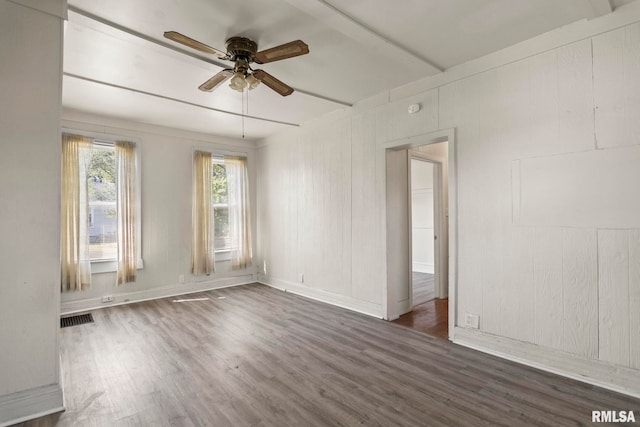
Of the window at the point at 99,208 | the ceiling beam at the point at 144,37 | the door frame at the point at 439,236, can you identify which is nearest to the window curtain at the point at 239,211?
the window at the point at 99,208

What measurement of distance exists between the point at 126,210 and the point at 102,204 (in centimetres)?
33

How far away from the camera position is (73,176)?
4371 mm

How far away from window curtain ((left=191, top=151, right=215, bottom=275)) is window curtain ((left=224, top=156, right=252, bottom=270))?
0.43m

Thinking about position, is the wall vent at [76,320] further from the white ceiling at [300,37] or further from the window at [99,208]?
the white ceiling at [300,37]

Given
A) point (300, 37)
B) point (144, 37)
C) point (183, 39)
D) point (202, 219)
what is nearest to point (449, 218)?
point (300, 37)

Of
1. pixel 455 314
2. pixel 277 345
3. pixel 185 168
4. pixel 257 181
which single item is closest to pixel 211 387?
pixel 277 345

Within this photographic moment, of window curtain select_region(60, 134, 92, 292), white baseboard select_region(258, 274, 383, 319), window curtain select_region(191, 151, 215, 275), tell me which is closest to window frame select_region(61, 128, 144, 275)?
window curtain select_region(60, 134, 92, 292)

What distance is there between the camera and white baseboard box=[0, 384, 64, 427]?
1966 mm

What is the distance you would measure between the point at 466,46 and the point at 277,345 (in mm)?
3410

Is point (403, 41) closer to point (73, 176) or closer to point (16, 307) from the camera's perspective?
point (16, 307)

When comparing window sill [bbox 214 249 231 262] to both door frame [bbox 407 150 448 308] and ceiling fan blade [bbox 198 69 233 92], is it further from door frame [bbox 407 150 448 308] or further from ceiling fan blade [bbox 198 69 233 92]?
ceiling fan blade [bbox 198 69 233 92]

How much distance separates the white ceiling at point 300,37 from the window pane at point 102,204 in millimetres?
926

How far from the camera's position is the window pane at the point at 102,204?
464 centimetres

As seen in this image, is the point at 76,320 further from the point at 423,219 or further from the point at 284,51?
the point at 423,219
